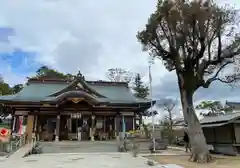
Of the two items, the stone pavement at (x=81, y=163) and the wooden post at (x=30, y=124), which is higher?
the wooden post at (x=30, y=124)

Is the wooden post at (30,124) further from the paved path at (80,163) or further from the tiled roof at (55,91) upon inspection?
the paved path at (80,163)

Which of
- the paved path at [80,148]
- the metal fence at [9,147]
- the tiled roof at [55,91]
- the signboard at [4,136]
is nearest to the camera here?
the metal fence at [9,147]

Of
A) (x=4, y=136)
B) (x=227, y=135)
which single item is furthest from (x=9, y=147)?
(x=227, y=135)

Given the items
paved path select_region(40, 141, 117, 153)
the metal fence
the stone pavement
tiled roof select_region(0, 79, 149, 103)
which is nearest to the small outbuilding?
the stone pavement

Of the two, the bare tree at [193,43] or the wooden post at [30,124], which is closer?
the bare tree at [193,43]

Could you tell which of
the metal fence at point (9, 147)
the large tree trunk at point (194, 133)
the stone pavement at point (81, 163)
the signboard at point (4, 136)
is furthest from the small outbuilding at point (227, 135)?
the signboard at point (4, 136)

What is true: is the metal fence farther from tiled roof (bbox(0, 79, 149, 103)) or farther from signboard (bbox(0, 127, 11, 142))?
tiled roof (bbox(0, 79, 149, 103))

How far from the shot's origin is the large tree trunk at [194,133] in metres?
13.3

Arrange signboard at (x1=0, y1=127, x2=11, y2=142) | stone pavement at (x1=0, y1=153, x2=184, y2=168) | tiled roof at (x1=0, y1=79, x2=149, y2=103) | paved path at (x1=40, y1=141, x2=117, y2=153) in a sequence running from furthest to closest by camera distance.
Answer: tiled roof at (x1=0, y1=79, x2=149, y2=103) < paved path at (x1=40, y1=141, x2=117, y2=153) < signboard at (x1=0, y1=127, x2=11, y2=142) < stone pavement at (x1=0, y1=153, x2=184, y2=168)

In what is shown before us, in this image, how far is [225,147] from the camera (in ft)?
59.6

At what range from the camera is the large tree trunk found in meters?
13.3

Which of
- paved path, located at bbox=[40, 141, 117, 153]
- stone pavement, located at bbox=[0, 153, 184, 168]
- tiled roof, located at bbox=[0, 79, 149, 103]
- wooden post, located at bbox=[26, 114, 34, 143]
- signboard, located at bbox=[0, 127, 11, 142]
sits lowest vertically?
stone pavement, located at bbox=[0, 153, 184, 168]

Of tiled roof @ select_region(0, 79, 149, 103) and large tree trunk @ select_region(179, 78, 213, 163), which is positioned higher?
tiled roof @ select_region(0, 79, 149, 103)

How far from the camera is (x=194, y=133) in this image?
1414 centimetres
